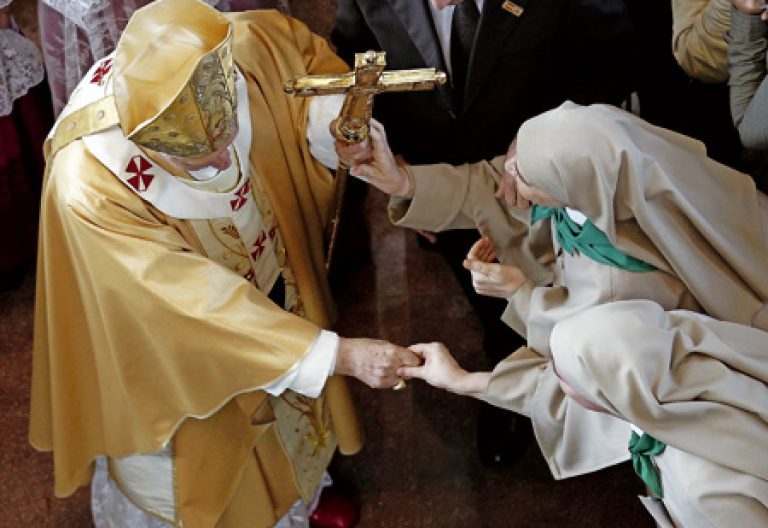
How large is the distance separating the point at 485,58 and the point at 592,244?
664mm

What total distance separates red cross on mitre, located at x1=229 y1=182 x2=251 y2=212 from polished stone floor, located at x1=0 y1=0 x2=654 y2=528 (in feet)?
4.21

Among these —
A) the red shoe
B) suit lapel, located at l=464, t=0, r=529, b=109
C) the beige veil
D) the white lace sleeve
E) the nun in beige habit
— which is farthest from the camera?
the red shoe

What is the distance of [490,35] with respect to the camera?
2695mm

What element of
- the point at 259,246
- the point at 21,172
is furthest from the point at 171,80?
the point at 21,172

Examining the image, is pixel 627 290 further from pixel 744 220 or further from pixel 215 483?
pixel 215 483

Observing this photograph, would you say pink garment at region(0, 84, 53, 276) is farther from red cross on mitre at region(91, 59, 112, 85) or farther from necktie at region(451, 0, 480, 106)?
necktie at region(451, 0, 480, 106)

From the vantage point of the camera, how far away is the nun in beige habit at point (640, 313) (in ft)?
6.58

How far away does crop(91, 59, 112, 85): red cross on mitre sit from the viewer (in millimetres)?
2455

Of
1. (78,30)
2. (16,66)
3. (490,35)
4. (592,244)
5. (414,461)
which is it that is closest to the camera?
(592,244)

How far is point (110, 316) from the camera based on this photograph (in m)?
2.46

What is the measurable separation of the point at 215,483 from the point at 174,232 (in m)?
0.76

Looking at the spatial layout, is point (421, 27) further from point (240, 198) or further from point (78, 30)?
point (78, 30)

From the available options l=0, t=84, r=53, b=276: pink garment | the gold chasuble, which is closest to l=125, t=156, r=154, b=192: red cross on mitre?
the gold chasuble

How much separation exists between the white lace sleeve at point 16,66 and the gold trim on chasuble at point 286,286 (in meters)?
0.99
